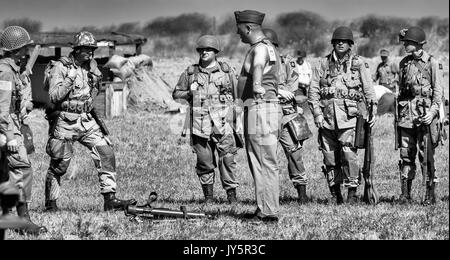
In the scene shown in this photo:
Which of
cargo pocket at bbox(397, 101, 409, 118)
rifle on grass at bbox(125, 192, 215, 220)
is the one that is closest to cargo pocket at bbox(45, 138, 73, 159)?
rifle on grass at bbox(125, 192, 215, 220)

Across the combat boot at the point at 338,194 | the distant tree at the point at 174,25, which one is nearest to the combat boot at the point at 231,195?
the combat boot at the point at 338,194

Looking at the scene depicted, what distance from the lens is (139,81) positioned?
27172mm

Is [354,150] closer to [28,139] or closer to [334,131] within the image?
[334,131]

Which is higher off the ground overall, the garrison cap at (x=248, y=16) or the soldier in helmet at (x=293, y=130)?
the garrison cap at (x=248, y=16)

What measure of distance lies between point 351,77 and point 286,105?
42.4 inches

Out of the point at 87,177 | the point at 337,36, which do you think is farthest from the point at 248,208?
the point at 87,177

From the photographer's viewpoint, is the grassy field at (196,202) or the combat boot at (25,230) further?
the grassy field at (196,202)

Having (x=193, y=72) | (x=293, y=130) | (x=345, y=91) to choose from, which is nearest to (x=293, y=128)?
(x=293, y=130)

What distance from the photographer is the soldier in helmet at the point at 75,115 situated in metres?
10.3

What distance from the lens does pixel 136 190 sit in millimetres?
13766

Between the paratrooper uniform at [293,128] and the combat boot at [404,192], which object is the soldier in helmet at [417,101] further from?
the paratrooper uniform at [293,128]

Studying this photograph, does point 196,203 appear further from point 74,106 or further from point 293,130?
point 74,106

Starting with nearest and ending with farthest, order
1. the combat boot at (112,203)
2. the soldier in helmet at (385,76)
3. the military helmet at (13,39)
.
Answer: the military helmet at (13,39), the combat boot at (112,203), the soldier in helmet at (385,76)

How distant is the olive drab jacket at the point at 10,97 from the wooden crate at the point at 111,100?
14263 millimetres
